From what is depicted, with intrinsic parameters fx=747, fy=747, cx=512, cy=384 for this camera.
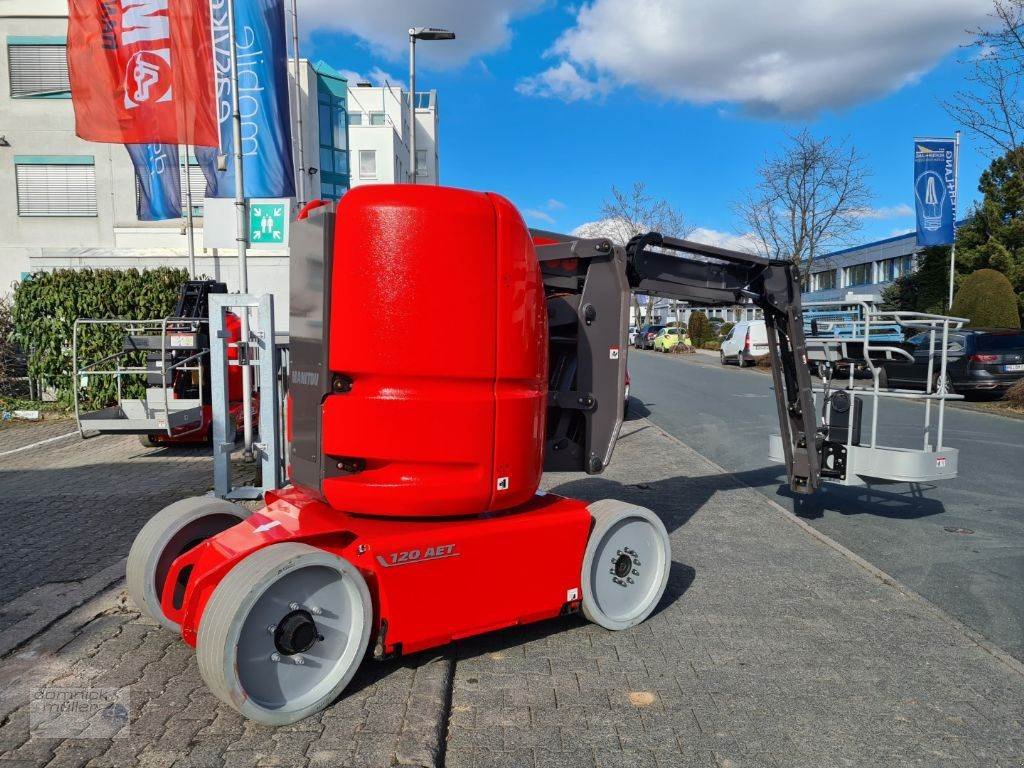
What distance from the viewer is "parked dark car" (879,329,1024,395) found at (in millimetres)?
16234

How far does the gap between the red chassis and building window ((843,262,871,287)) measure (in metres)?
61.6

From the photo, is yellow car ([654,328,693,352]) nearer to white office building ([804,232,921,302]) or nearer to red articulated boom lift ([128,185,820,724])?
white office building ([804,232,921,302])

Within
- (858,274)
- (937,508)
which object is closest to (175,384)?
(937,508)

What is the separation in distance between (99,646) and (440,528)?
2.01 meters

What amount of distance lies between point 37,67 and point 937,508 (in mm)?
27871

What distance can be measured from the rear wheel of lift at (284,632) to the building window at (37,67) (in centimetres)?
2631

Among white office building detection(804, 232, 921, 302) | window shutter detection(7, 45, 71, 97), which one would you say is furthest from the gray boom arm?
white office building detection(804, 232, 921, 302)

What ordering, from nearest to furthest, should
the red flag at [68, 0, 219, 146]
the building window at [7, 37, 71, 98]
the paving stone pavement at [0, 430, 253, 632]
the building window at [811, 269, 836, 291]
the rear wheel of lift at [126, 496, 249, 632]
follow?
the rear wheel of lift at [126, 496, 249, 632]
the paving stone pavement at [0, 430, 253, 632]
the red flag at [68, 0, 219, 146]
the building window at [7, 37, 71, 98]
the building window at [811, 269, 836, 291]

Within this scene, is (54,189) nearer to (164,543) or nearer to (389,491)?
(164,543)

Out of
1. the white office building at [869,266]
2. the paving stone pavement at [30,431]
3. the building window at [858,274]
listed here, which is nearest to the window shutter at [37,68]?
the paving stone pavement at [30,431]

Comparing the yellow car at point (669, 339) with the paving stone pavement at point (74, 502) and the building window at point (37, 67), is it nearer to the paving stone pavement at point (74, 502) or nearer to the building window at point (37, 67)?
the building window at point (37, 67)

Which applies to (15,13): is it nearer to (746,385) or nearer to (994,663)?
(746,385)

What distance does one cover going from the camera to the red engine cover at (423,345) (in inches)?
137

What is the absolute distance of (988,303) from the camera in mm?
24156
